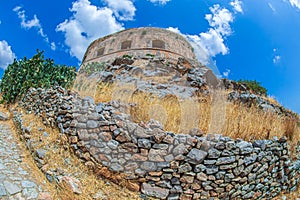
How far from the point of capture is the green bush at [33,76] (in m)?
8.51

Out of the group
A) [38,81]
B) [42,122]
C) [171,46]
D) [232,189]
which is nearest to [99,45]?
[171,46]

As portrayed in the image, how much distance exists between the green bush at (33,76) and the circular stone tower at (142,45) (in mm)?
9861

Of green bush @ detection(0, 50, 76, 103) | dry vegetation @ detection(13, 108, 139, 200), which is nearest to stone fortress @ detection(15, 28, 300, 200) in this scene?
dry vegetation @ detection(13, 108, 139, 200)

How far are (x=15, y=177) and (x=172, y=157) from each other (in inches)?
122

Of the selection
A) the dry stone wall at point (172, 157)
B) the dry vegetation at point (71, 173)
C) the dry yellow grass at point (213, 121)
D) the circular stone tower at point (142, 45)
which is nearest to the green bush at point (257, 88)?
the circular stone tower at point (142, 45)

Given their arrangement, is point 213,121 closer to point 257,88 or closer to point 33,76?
point 33,76

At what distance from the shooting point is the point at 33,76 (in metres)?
Result: 9.06

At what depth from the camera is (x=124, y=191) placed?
387 centimetres

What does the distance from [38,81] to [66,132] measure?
4948mm

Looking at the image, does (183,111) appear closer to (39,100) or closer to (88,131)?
(88,131)

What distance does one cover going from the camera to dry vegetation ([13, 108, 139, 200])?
3.69m

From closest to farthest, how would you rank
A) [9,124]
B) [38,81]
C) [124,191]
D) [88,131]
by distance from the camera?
[124,191] < [88,131] < [9,124] < [38,81]

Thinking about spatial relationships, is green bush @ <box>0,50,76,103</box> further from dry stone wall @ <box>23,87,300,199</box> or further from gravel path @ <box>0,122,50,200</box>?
dry stone wall @ <box>23,87,300,199</box>

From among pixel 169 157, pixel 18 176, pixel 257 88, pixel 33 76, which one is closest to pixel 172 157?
pixel 169 157
